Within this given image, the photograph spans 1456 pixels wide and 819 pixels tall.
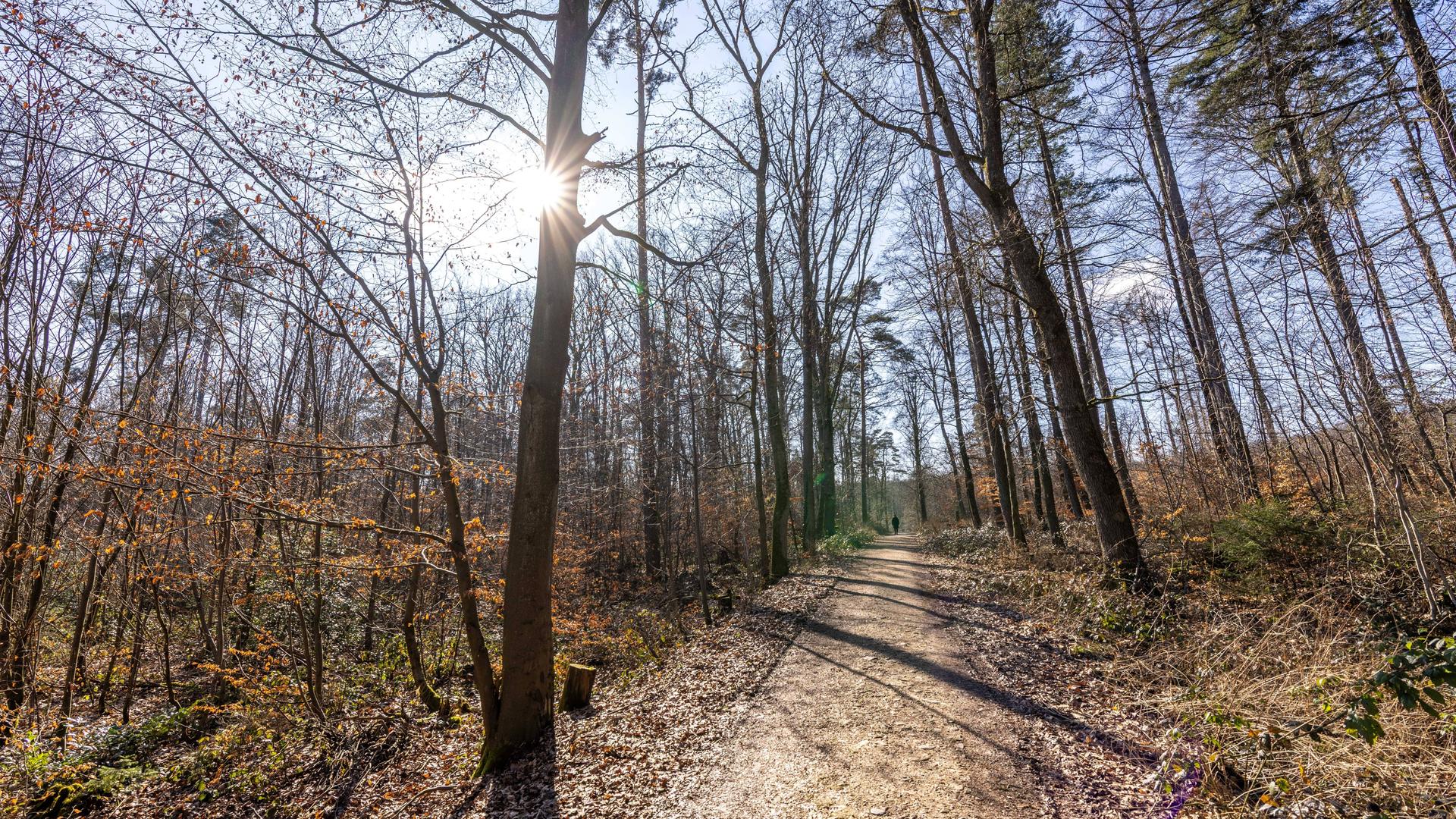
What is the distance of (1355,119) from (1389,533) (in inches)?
156

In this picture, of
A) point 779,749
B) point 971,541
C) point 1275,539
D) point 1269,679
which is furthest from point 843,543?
point 1269,679

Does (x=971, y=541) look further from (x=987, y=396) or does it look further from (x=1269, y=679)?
(x=1269, y=679)

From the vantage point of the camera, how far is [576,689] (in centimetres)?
601

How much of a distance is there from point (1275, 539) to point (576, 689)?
7.70 metres

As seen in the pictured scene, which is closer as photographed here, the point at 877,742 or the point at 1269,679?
the point at 1269,679

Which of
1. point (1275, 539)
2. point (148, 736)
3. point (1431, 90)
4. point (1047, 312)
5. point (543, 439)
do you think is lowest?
point (148, 736)

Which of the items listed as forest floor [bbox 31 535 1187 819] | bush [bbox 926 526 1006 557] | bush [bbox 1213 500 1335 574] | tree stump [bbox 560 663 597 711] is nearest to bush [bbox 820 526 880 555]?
bush [bbox 926 526 1006 557]

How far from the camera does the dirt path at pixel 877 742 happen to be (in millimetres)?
3527

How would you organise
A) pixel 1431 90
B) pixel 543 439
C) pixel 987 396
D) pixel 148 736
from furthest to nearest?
pixel 987 396
pixel 148 736
pixel 543 439
pixel 1431 90

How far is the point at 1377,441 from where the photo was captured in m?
3.77

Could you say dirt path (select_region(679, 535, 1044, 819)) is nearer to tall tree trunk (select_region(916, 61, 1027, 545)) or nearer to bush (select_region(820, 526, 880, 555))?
tall tree trunk (select_region(916, 61, 1027, 545))

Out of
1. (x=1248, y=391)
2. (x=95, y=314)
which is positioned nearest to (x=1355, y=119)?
(x=1248, y=391)

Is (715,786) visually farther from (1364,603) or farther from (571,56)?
(571,56)

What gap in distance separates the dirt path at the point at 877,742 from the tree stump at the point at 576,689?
1895 mm
